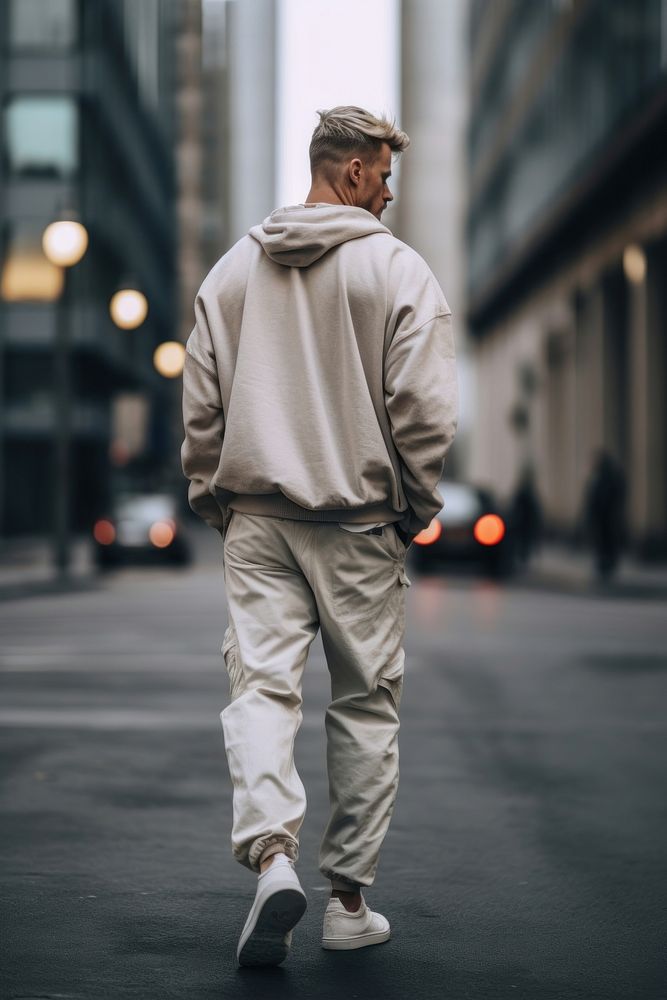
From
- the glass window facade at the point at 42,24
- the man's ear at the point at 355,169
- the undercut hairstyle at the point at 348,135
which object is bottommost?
the man's ear at the point at 355,169

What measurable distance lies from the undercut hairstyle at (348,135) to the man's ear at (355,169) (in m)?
0.02

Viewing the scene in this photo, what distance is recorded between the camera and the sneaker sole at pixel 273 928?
11.4 ft

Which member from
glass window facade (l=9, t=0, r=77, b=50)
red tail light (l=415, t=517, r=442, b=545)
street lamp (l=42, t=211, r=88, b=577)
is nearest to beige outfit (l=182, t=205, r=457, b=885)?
street lamp (l=42, t=211, r=88, b=577)

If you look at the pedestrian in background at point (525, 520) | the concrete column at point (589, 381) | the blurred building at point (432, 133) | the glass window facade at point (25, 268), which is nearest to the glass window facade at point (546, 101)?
the concrete column at point (589, 381)

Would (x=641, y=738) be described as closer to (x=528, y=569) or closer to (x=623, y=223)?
(x=528, y=569)

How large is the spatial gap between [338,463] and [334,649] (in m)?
0.44

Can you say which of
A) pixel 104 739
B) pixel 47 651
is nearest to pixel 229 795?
pixel 104 739

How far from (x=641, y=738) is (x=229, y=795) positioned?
2.39 meters

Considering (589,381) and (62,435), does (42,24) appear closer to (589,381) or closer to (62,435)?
(589,381)

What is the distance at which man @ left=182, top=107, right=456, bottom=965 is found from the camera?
381 centimetres

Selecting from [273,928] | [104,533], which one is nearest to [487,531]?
[104,533]

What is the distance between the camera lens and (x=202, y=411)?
156 inches

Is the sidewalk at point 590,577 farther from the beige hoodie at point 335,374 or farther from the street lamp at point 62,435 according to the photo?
the beige hoodie at point 335,374

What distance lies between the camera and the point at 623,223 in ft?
105
